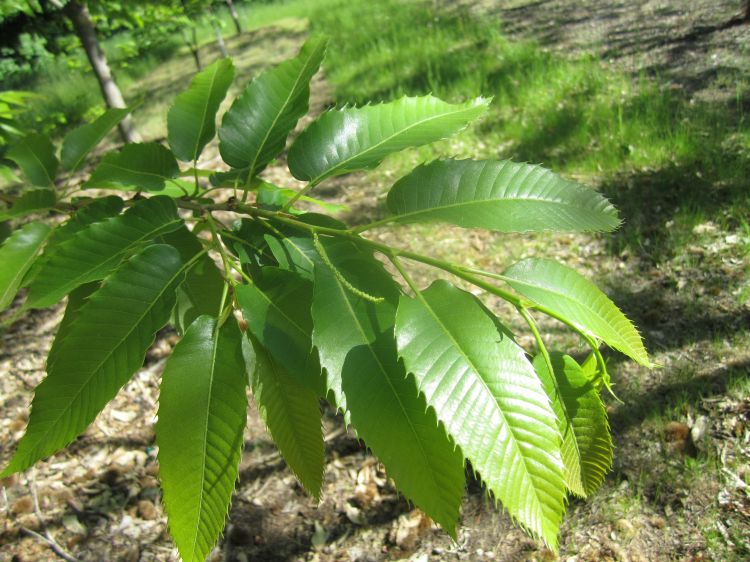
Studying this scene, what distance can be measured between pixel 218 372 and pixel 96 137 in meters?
0.66

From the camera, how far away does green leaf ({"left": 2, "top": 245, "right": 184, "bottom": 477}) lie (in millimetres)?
587

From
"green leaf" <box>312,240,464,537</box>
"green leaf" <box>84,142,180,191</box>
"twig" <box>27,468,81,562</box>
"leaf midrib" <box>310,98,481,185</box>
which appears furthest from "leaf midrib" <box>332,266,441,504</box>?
"twig" <box>27,468,81,562</box>

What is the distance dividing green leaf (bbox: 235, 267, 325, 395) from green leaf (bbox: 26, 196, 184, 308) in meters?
0.17

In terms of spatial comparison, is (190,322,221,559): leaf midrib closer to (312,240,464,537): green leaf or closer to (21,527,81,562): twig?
(312,240,464,537): green leaf

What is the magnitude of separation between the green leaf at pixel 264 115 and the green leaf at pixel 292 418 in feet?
1.03

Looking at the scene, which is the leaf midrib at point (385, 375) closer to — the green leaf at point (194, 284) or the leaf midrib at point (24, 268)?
the green leaf at point (194, 284)

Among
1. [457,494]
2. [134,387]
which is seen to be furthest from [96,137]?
[134,387]

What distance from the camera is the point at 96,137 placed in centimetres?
105

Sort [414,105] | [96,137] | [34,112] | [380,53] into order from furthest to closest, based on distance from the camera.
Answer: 1. [34,112]
2. [380,53]
3. [96,137]
4. [414,105]

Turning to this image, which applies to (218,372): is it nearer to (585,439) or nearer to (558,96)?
(585,439)

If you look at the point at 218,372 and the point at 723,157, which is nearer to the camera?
the point at 218,372

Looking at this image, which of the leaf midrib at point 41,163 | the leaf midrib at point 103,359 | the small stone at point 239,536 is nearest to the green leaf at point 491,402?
the leaf midrib at point 103,359

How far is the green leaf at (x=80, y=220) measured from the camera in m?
0.82

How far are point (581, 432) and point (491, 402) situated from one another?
138 mm
